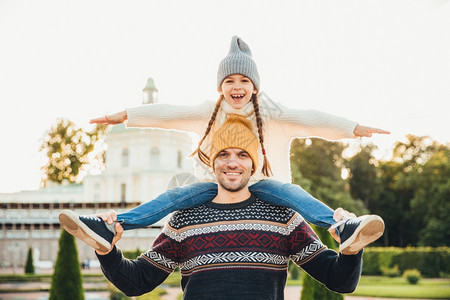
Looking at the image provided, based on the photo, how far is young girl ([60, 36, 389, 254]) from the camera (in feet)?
8.98

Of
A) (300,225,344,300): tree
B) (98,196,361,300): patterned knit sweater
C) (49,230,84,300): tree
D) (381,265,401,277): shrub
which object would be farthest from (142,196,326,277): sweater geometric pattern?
→ (381,265,401,277): shrub

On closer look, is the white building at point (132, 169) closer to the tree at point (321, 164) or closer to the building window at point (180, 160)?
the building window at point (180, 160)

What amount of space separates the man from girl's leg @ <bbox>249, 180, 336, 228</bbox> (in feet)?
0.20

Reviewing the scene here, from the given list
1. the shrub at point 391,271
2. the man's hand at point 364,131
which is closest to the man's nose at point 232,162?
the man's hand at point 364,131

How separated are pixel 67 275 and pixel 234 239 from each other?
839cm

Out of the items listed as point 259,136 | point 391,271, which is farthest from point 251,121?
point 391,271

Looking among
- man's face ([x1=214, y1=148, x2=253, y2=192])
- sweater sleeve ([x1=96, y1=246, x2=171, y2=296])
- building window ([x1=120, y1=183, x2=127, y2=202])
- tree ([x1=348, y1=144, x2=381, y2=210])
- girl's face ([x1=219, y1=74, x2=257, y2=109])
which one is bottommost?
building window ([x1=120, y1=183, x2=127, y2=202])

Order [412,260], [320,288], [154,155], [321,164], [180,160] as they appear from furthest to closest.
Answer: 1. [180,160]
2. [154,155]
3. [321,164]
4. [412,260]
5. [320,288]

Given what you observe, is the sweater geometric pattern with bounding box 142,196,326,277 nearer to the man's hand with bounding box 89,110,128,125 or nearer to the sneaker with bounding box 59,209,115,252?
the sneaker with bounding box 59,209,115,252

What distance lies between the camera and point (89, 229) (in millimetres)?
2379

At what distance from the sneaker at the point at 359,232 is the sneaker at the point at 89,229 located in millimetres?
1128

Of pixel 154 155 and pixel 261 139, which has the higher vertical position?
pixel 261 139

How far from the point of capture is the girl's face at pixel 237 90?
3.01 metres

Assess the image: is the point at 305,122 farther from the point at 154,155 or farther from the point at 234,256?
the point at 154,155
